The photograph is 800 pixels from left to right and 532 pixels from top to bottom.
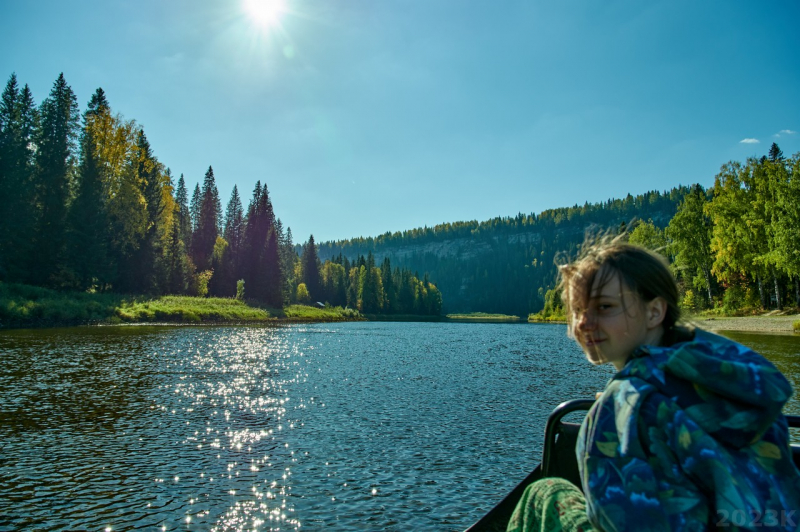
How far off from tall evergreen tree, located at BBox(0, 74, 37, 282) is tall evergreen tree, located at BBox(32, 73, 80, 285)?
0.74 m

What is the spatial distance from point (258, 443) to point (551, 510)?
7109 mm

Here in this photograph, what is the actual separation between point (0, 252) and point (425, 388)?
41405mm

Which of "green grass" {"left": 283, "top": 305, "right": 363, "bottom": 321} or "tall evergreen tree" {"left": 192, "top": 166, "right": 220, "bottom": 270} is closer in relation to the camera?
"green grass" {"left": 283, "top": 305, "right": 363, "bottom": 321}

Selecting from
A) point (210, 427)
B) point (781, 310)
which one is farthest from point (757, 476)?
point (781, 310)

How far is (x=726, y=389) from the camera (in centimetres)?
167

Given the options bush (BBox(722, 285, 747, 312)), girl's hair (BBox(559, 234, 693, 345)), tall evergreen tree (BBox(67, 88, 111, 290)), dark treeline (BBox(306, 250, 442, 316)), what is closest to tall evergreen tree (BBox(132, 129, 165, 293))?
tall evergreen tree (BBox(67, 88, 111, 290))

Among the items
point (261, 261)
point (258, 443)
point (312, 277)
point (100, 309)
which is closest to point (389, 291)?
point (312, 277)

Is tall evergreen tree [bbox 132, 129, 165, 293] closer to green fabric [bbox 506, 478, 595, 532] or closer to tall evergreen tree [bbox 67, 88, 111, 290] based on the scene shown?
tall evergreen tree [bbox 67, 88, 111, 290]

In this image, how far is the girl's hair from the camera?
228 cm

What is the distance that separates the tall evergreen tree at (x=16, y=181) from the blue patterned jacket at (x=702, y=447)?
158ft

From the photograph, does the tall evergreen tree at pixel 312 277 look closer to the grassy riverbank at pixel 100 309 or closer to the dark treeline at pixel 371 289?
the dark treeline at pixel 371 289

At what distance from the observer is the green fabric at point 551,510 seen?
2324 mm

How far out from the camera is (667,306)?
2.32 metres

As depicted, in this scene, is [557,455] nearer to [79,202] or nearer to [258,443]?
[258,443]
